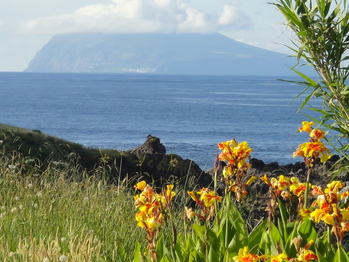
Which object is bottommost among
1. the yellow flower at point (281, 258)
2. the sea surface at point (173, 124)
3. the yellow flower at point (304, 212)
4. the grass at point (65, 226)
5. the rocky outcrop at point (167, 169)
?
the sea surface at point (173, 124)

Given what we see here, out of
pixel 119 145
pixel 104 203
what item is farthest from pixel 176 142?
pixel 104 203

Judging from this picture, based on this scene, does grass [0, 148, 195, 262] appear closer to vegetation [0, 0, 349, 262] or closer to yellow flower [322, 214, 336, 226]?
vegetation [0, 0, 349, 262]

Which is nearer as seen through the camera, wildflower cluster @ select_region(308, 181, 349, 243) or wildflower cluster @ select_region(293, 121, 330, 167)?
wildflower cluster @ select_region(308, 181, 349, 243)

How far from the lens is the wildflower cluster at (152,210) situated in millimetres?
3639

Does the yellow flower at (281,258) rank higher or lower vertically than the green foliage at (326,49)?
lower

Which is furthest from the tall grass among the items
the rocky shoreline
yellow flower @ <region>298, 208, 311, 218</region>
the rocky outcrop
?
the rocky outcrop

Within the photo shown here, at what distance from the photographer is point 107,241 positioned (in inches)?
213

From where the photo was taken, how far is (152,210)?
3.69 meters

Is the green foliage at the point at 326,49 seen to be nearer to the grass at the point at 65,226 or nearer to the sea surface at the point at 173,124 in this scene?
the grass at the point at 65,226

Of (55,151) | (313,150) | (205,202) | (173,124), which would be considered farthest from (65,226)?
(173,124)

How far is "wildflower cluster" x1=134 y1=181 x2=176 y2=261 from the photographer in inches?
143

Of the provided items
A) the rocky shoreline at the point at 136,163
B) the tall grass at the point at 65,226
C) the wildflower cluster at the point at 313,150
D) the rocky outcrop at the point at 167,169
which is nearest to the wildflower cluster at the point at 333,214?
the wildflower cluster at the point at 313,150

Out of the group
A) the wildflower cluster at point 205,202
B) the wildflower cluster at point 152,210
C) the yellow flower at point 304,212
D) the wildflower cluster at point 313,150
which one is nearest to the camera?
the wildflower cluster at point 152,210

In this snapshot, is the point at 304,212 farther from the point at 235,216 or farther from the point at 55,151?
the point at 55,151
